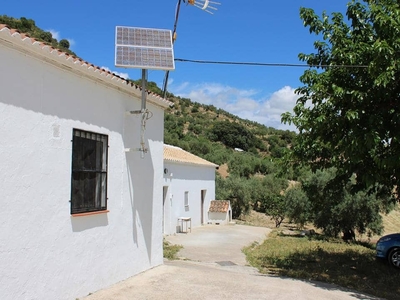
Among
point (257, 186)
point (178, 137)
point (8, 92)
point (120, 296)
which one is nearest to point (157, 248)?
point (120, 296)

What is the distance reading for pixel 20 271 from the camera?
195 inches

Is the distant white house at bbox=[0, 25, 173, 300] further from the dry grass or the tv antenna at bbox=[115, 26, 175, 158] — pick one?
the dry grass

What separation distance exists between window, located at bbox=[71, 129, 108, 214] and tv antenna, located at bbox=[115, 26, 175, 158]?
2.58ft

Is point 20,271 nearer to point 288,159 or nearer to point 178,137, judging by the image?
point 288,159

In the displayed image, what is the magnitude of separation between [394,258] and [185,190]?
11.3 meters

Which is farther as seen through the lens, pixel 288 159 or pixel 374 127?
pixel 288 159

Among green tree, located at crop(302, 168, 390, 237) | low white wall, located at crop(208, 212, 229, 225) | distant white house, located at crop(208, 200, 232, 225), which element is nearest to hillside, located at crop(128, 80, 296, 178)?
distant white house, located at crop(208, 200, 232, 225)

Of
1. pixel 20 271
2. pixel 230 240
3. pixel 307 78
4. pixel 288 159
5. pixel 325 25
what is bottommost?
pixel 230 240

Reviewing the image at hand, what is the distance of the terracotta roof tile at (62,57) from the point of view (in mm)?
4756

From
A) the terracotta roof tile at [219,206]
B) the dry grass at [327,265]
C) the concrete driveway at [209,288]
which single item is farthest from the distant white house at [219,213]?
the concrete driveway at [209,288]

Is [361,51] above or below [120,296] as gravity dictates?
above

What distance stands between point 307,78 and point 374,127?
2.28 m

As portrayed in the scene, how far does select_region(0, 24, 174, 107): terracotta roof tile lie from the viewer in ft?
15.6

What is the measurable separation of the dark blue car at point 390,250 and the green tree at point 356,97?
2223 millimetres
